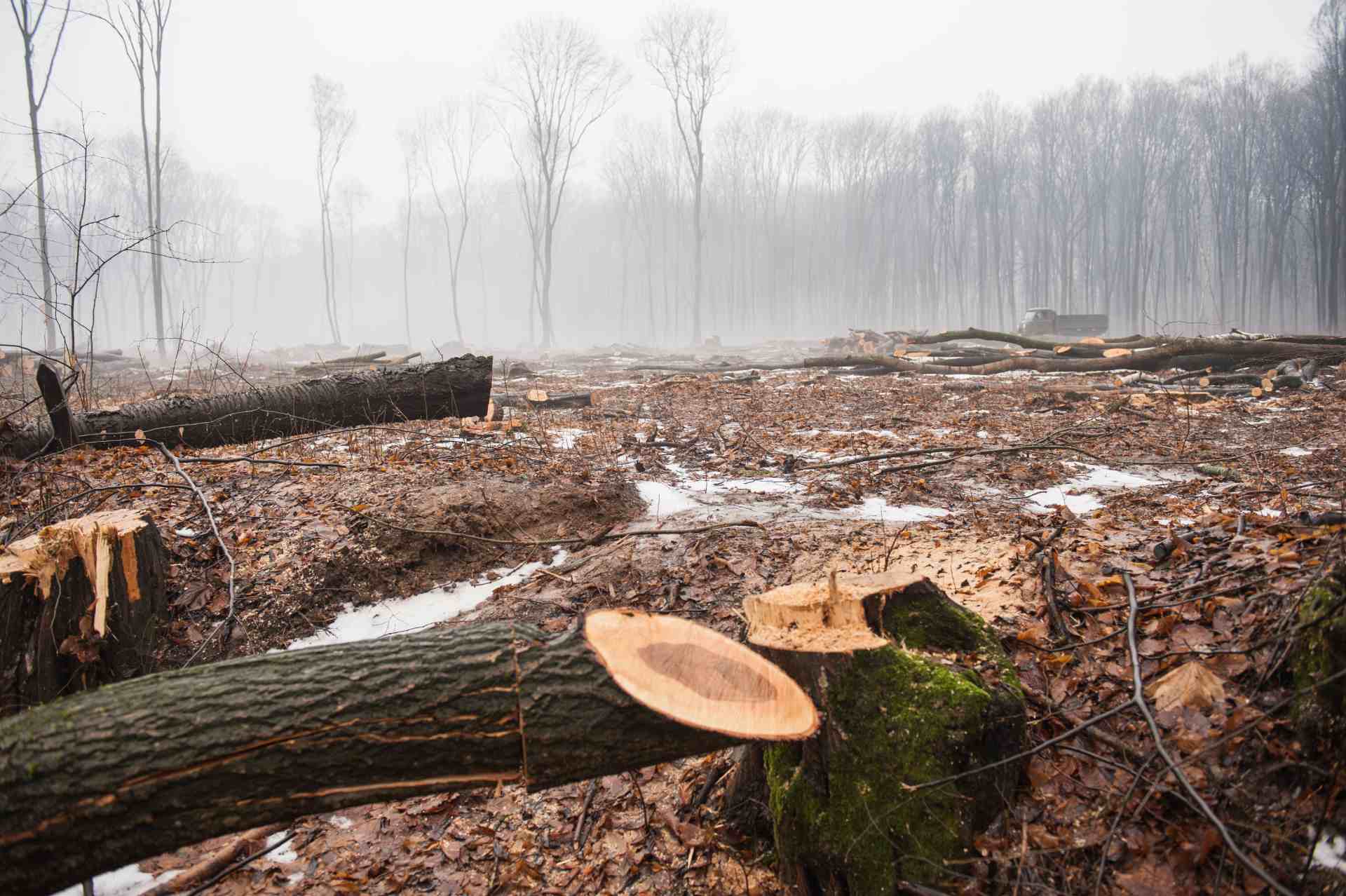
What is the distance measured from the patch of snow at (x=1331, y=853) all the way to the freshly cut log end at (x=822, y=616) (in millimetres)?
1093

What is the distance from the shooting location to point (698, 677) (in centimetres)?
188

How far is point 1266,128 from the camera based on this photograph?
31391 mm

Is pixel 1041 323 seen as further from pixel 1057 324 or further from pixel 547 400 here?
pixel 547 400

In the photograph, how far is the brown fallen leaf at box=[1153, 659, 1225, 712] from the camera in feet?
6.86

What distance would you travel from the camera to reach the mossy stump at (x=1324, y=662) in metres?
1.73

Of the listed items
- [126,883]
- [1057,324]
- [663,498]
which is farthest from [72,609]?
[1057,324]

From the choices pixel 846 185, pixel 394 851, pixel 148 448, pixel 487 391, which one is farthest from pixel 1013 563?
pixel 846 185

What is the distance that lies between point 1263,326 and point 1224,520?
39.4 meters

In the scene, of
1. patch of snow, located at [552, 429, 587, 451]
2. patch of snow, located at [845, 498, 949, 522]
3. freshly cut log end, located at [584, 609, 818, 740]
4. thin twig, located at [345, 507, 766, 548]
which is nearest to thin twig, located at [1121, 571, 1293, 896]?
freshly cut log end, located at [584, 609, 818, 740]

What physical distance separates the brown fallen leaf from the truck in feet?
92.5

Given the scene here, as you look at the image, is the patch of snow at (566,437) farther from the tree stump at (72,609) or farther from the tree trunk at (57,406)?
the tree trunk at (57,406)

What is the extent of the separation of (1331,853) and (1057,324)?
98.8ft

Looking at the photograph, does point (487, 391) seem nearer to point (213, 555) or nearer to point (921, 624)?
point (213, 555)

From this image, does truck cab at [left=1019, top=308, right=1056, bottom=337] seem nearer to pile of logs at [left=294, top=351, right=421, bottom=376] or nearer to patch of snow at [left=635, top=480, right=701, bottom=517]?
pile of logs at [left=294, top=351, right=421, bottom=376]
